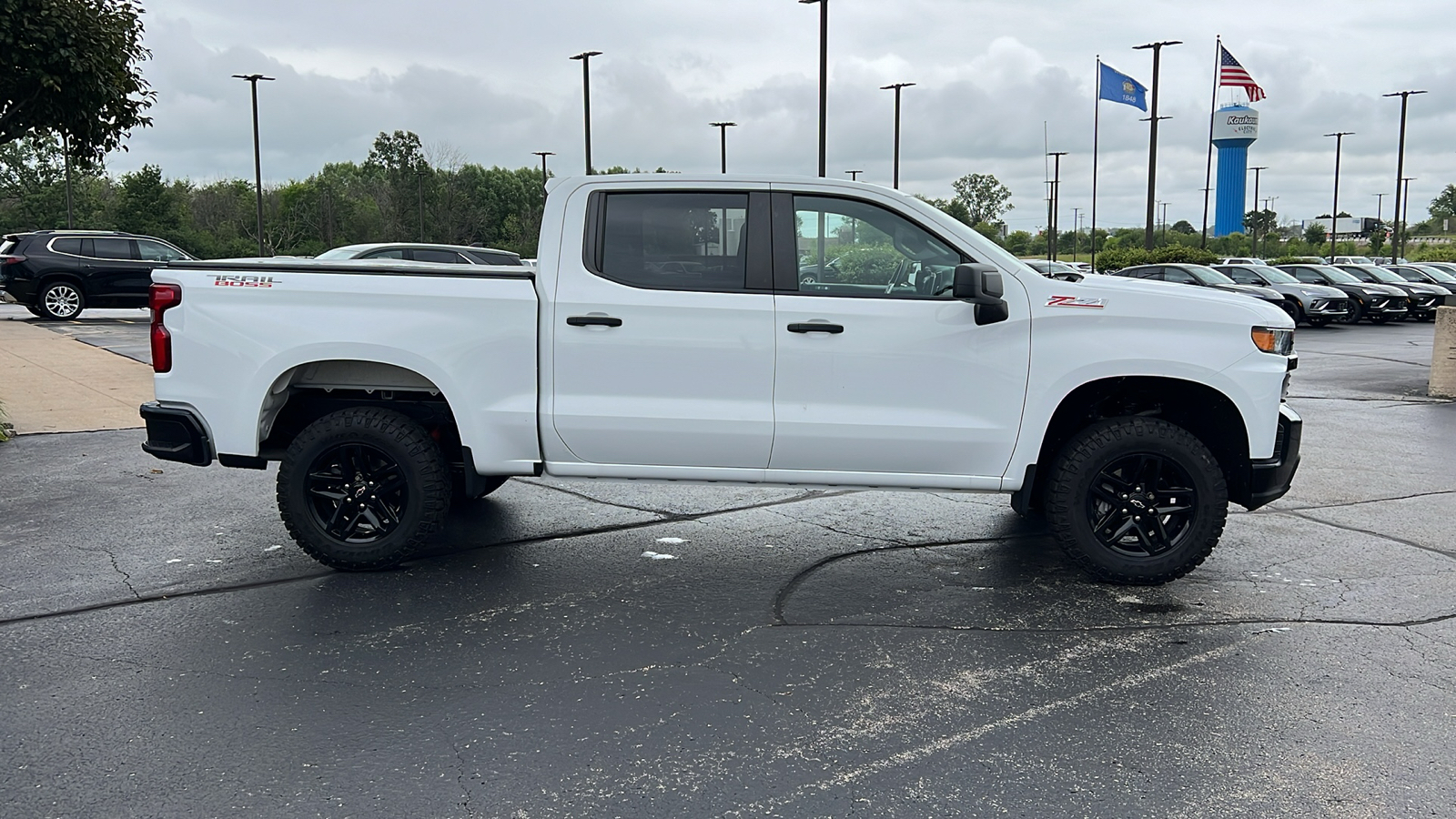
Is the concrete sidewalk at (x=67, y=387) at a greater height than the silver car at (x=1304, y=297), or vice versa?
the silver car at (x=1304, y=297)

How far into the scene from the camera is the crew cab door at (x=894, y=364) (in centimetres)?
534

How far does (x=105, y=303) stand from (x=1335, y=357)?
22.4 metres

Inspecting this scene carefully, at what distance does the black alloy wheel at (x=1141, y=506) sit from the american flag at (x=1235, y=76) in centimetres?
3780

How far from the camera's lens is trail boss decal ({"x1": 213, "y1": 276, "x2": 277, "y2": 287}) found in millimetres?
5465

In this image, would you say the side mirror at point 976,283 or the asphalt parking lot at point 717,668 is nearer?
the asphalt parking lot at point 717,668

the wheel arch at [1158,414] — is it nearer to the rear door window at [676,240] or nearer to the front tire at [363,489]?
the rear door window at [676,240]

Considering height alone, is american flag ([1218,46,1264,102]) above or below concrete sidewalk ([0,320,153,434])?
above

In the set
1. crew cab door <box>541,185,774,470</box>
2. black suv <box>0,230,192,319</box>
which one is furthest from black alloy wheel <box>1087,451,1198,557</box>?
black suv <box>0,230,192,319</box>

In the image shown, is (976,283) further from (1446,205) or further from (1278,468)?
(1446,205)

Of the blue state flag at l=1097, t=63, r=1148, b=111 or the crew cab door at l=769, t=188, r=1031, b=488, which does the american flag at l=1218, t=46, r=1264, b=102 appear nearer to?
the blue state flag at l=1097, t=63, r=1148, b=111

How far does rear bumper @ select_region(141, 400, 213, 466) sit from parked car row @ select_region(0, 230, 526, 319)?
16299 millimetres

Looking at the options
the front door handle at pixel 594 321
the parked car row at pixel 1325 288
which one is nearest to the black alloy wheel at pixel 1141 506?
the front door handle at pixel 594 321

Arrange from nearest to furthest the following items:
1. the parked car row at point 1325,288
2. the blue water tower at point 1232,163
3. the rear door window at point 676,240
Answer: the rear door window at point 676,240 → the parked car row at point 1325,288 → the blue water tower at point 1232,163

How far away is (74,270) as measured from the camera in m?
22.4
